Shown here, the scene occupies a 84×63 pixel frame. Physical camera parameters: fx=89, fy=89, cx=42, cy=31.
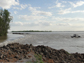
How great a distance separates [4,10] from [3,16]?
354 centimetres

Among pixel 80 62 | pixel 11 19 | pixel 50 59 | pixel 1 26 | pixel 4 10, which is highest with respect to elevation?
pixel 4 10

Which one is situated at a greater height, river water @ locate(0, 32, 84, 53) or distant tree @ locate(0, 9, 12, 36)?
distant tree @ locate(0, 9, 12, 36)

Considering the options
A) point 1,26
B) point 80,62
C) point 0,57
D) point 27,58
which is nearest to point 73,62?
point 80,62

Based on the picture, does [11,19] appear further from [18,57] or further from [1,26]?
[18,57]

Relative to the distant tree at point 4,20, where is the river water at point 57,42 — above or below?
below

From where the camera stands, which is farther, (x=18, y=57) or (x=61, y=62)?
(x=61, y=62)

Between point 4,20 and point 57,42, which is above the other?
point 4,20

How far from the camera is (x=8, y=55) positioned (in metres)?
6.28

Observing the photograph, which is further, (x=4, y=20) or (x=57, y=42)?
(x=4, y=20)

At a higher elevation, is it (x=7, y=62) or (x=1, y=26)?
(x=1, y=26)

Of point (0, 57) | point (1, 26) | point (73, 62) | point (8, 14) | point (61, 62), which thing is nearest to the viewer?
point (0, 57)

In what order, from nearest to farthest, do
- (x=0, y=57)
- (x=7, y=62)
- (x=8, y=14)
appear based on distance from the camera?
(x=7, y=62), (x=0, y=57), (x=8, y=14)

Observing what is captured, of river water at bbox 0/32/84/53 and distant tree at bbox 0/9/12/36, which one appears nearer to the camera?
river water at bbox 0/32/84/53

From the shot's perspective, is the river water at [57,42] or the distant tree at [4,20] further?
the distant tree at [4,20]
